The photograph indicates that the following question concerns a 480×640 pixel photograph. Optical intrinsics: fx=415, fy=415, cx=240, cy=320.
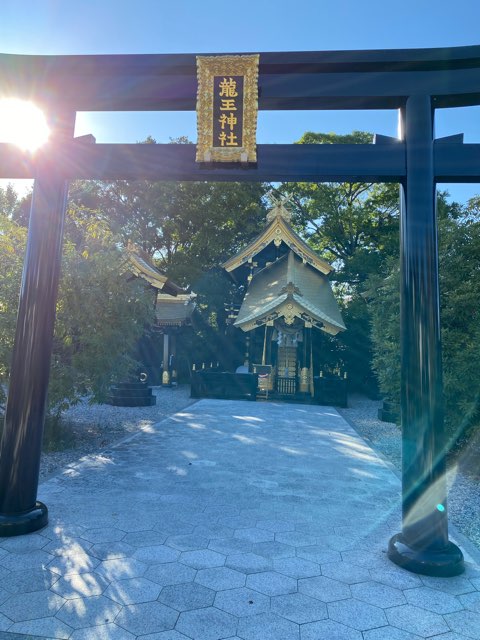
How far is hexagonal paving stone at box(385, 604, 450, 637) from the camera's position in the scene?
2.90m

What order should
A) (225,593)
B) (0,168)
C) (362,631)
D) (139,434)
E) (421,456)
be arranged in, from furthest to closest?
(139,434) → (0,168) → (421,456) → (225,593) → (362,631)

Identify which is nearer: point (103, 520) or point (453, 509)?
point (103, 520)

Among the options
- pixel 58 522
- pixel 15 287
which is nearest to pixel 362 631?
pixel 58 522

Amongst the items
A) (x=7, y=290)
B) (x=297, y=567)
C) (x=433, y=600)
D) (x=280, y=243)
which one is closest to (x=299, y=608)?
(x=297, y=567)

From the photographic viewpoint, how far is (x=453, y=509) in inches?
221

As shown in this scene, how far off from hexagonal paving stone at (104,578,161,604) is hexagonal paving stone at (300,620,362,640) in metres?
1.16

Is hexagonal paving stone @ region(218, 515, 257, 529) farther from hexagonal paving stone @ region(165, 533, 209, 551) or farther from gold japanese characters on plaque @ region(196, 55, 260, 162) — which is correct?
gold japanese characters on plaque @ region(196, 55, 260, 162)

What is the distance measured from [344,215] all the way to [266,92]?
23038 mm

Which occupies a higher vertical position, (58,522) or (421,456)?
(421,456)

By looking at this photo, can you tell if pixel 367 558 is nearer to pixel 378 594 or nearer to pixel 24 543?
pixel 378 594

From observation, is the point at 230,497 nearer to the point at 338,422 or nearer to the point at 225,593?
the point at 225,593

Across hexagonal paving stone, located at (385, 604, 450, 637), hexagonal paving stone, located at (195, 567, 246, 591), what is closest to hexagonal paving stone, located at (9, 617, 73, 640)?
hexagonal paving stone, located at (195, 567, 246, 591)

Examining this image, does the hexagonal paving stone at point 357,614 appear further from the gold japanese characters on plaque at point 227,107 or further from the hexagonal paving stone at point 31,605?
the gold japanese characters on plaque at point 227,107

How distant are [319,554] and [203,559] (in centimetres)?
112
